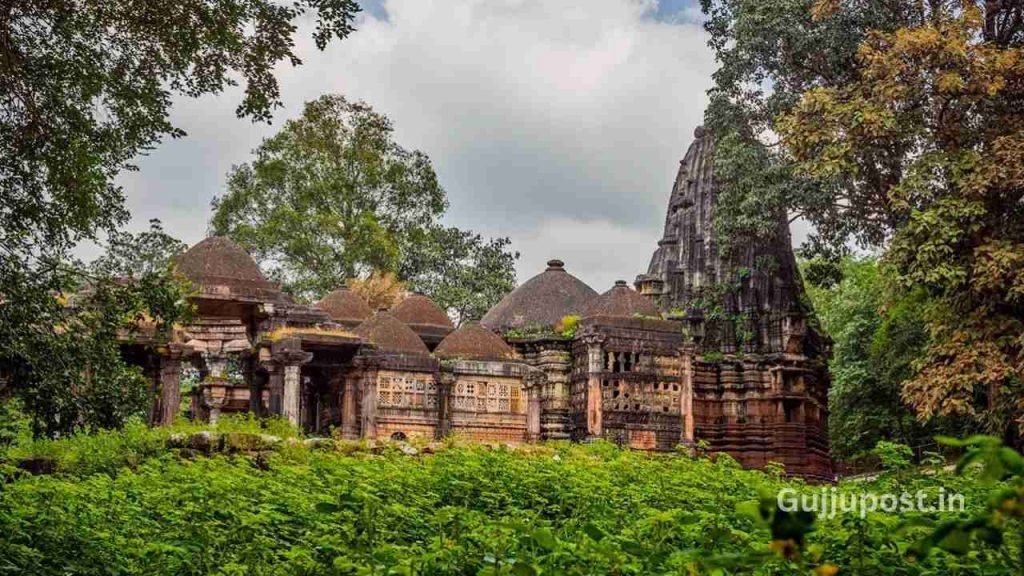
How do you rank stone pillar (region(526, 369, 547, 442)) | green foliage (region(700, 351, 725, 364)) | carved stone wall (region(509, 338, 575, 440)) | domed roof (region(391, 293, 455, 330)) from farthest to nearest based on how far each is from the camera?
green foliage (region(700, 351, 725, 364)) < domed roof (region(391, 293, 455, 330)) < carved stone wall (region(509, 338, 575, 440)) < stone pillar (region(526, 369, 547, 442))

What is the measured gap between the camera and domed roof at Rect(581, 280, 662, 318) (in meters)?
22.5

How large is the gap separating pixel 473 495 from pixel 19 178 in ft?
14.3

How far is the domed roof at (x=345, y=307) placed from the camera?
24562mm

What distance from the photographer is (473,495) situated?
9.27 meters

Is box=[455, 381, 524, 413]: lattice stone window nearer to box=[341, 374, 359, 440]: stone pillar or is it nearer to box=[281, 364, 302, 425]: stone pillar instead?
box=[341, 374, 359, 440]: stone pillar

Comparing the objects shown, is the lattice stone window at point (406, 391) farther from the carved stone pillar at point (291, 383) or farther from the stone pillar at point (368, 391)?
the carved stone pillar at point (291, 383)

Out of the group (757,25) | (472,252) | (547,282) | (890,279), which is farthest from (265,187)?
(890,279)

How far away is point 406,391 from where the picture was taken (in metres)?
20.5

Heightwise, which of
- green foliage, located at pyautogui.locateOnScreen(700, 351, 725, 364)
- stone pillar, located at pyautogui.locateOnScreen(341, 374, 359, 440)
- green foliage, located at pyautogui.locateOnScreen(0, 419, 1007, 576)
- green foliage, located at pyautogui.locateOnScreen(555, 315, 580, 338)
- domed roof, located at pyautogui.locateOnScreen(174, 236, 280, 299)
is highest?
domed roof, located at pyautogui.locateOnScreen(174, 236, 280, 299)

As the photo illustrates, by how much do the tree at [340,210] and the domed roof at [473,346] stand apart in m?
14.2

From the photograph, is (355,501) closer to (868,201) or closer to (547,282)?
(868,201)

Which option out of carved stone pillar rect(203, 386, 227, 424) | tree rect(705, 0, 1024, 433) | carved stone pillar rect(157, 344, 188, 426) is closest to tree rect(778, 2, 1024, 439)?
tree rect(705, 0, 1024, 433)

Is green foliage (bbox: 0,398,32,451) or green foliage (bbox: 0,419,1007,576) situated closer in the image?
Answer: green foliage (bbox: 0,419,1007,576)

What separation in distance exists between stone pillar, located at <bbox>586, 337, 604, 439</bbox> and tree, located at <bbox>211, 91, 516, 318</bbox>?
1494 cm
